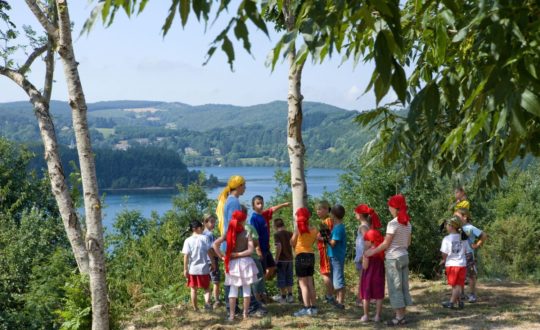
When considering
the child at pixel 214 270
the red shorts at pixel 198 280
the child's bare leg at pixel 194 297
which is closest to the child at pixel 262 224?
the child at pixel 214 270

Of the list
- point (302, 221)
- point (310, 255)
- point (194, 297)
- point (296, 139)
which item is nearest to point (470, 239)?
point (310, 255)

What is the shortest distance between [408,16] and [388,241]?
11.5ft

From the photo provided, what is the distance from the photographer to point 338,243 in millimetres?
8664

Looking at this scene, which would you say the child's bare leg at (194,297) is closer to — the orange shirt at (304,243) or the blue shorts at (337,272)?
the orange shirt at (304,243)

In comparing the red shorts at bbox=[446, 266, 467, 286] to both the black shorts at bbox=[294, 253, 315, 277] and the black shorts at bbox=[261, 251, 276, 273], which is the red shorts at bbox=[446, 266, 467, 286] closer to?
the black shorts at bbox=[294, 253, 315, 277]

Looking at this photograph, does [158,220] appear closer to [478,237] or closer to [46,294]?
[46,294]

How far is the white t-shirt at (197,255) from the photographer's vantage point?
8.87 metres

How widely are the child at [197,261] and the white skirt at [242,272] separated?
85cm

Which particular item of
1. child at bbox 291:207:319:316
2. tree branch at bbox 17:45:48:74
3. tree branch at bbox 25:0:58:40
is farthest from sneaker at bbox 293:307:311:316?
tree branch at bbox 17:45:48:74

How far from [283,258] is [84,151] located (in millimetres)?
3386

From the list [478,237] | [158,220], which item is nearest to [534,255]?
[158,220]

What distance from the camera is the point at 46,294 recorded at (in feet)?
30.9

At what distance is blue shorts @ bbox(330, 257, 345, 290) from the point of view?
8680mm

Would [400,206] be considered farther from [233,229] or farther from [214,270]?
[214,270]
